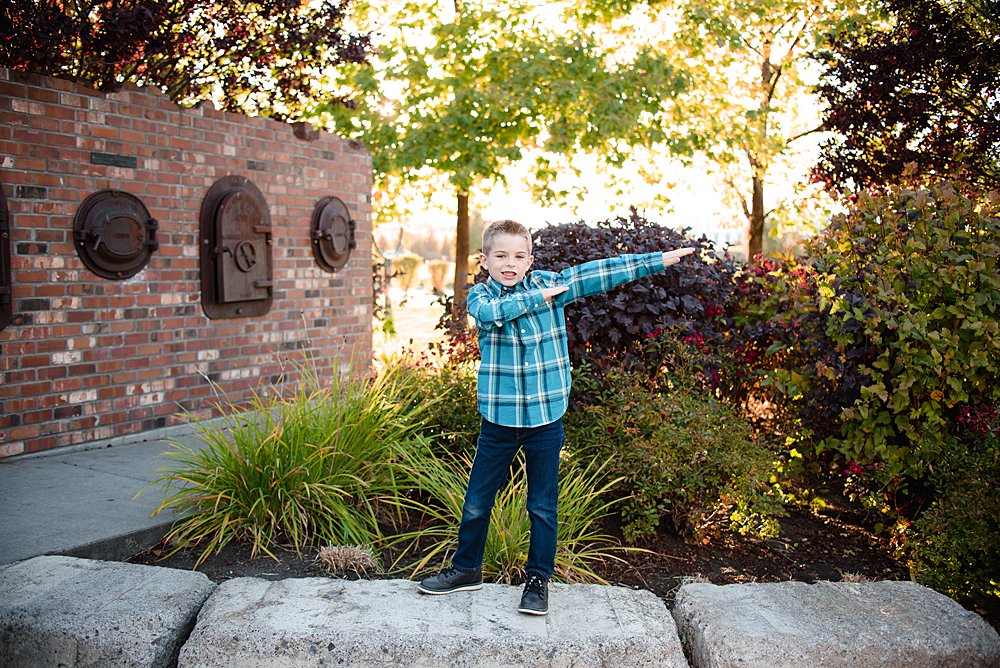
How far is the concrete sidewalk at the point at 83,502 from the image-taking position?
152 inches

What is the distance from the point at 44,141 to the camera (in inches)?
209

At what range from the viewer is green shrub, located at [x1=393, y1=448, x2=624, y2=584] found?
3857mm

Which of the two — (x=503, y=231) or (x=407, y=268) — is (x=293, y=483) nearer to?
(x=503, y=231)

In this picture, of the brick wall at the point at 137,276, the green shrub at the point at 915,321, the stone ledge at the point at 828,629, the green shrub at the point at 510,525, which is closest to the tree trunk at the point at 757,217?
the brick wall at the point at 137,276

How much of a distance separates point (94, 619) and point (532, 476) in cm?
161

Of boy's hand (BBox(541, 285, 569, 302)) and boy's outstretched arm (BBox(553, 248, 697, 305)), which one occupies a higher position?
boy's outstretched arm (BBox(553, 248, 697, 305))

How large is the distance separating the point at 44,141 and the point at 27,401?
155cm

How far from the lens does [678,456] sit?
436cm

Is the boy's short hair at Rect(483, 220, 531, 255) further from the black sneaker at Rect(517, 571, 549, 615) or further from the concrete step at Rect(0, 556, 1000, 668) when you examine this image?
the concrete step at Rect(0, 556, 1000, 668)

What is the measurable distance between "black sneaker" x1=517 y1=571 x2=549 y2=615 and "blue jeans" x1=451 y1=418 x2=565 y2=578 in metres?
0.03

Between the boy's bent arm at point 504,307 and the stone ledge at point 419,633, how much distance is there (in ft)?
3.47

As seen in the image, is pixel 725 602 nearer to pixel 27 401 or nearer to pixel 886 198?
pixel 886 198

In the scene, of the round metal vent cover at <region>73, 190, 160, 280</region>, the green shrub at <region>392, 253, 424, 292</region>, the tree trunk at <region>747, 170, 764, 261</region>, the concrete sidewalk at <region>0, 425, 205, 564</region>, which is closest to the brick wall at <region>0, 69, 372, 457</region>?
the round metal vent cover at <region>73, 190, 160, 280</region>

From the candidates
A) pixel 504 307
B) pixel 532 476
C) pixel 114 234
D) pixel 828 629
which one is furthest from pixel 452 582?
pixel 114 234
